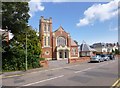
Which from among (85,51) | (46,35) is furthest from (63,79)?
(85,51)

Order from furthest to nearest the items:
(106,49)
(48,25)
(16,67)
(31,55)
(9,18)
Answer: (106,49), (48,25), (31,55), (16,67), (9,18)

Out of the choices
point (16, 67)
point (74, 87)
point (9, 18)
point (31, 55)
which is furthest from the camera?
point (31, 55)

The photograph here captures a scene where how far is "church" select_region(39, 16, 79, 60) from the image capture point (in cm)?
7012

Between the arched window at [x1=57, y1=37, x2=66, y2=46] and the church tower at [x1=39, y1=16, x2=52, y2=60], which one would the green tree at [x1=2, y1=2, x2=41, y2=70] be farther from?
the arched window at [x1=57, y1=37, x2=66, y2=46]

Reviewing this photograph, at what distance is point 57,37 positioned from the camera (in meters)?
72.8

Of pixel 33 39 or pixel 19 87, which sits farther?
pixel 33 39

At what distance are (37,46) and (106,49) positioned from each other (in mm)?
117045

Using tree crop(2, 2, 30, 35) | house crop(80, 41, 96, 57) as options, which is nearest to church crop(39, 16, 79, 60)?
house crop(80, 41, 96, 57)

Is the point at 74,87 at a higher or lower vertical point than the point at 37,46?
lower

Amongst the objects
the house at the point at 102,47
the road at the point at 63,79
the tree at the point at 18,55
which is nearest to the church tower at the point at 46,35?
the tree at the point at 18,55

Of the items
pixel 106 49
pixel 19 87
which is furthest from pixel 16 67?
pixel 106 49

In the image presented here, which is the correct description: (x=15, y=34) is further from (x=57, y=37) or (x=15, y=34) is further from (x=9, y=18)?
(x=57, y=37)

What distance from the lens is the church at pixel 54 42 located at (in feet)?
230

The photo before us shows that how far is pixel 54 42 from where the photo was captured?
71.5 m
